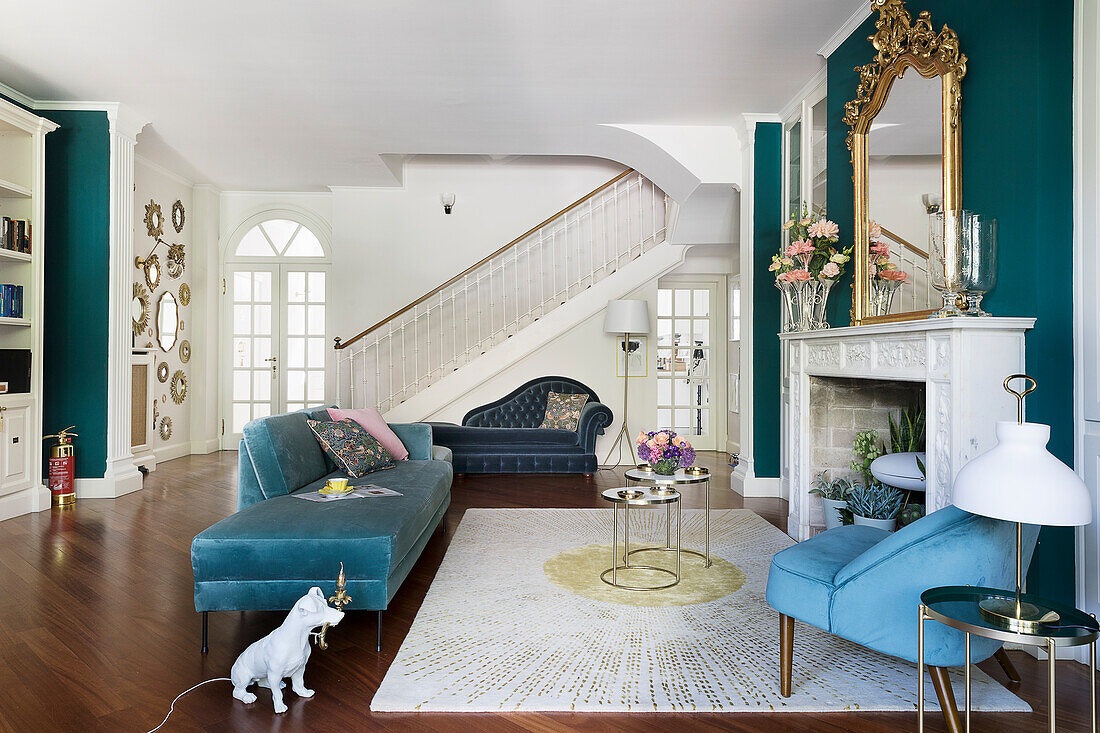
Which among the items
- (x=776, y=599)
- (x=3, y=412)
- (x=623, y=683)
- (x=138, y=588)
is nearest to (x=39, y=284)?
(x=3, y=412)

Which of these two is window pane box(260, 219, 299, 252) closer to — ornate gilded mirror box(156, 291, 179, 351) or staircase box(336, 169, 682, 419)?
ornate gilded mirror box(156, 291, 179, 351)

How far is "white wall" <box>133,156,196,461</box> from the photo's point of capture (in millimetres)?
7262

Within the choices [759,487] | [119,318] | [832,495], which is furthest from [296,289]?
[832,495]

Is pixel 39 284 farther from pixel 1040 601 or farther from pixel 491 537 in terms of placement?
pixel 1040 601

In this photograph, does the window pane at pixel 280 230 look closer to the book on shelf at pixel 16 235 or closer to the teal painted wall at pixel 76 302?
the teal painted wall at pixel 76 302

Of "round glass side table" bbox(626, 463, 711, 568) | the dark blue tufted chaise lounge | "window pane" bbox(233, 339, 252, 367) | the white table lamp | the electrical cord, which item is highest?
"window pane" bbox(233, 339, 252, 367)

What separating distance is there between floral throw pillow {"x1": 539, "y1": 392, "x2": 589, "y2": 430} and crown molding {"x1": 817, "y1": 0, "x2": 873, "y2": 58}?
398 centimetres

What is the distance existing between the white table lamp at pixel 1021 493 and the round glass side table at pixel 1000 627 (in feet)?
0.08

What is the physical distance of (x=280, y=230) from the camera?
874 centimetres

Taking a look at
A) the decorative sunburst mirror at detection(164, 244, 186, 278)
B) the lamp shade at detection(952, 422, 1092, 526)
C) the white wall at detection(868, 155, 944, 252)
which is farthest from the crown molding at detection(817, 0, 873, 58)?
the decorative sunburst mirror at detection(164, 244, 186, 278)

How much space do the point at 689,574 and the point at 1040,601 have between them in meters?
2.01

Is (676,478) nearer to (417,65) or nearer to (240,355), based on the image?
(417,65)

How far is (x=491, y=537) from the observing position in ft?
14.6

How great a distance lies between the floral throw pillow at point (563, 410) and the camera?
7305 mm
